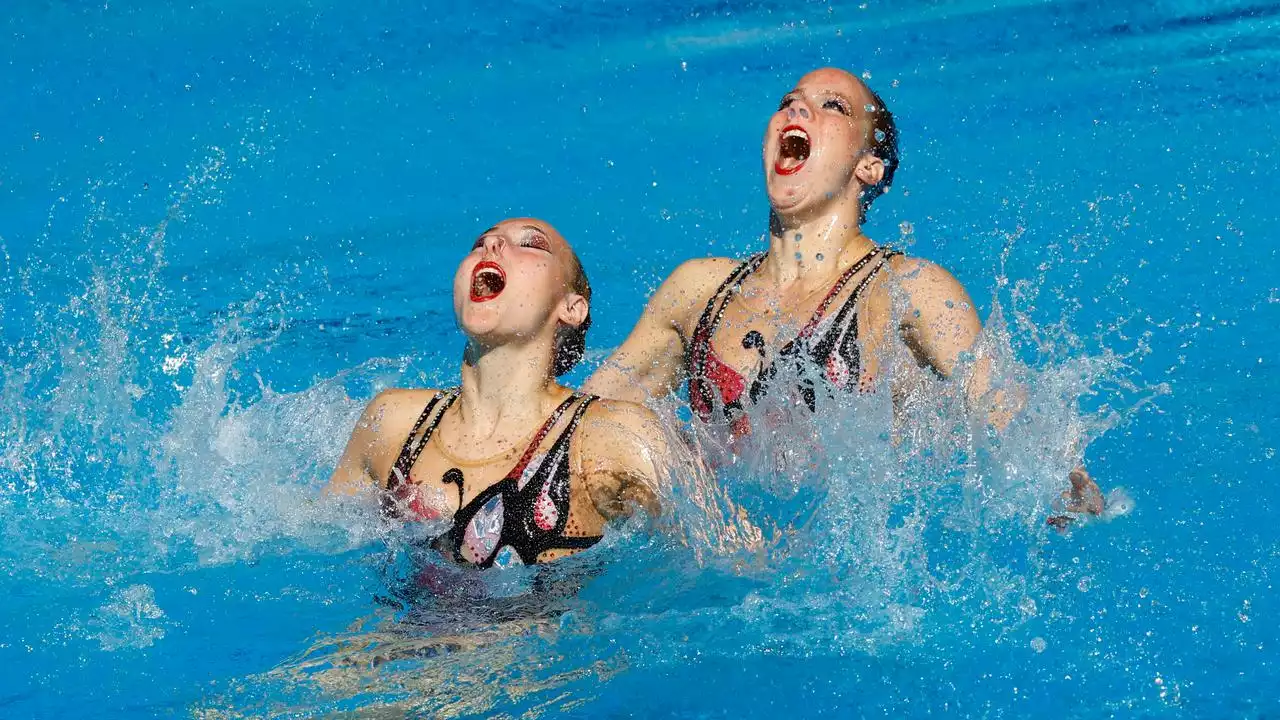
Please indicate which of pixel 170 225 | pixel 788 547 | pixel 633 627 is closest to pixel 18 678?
pixel 633 627

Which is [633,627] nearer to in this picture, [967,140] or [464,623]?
[464,623]

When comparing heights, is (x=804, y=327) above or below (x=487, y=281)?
below

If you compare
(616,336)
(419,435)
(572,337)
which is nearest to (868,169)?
(572,337)

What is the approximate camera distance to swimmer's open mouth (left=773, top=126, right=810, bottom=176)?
160 inches

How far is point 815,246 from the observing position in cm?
415

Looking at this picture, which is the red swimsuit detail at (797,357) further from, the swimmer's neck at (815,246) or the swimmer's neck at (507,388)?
the swimmer's neck at (507,388)

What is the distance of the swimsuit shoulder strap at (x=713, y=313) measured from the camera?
4.15 meters

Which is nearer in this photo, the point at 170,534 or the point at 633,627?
the point at 633,627

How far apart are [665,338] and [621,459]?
96 centimetres

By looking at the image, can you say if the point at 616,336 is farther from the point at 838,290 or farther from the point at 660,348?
the point at 838,290

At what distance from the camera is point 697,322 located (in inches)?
166

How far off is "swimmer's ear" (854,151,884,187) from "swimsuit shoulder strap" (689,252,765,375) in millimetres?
336

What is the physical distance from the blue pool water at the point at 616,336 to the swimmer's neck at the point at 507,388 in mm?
349

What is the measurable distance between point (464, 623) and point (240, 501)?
1062mm
